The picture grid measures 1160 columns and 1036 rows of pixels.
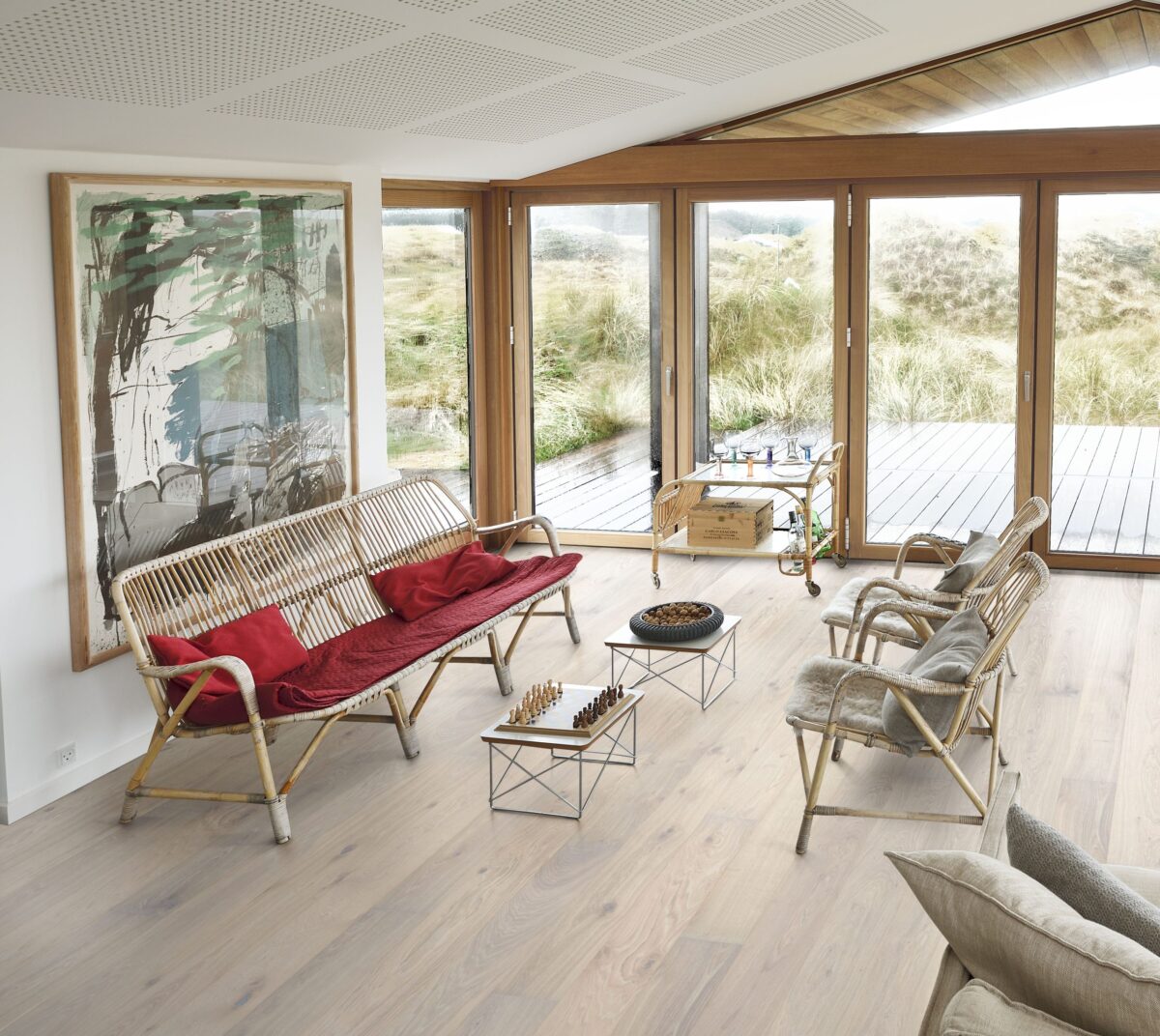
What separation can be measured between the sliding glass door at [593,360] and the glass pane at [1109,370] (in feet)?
7.14

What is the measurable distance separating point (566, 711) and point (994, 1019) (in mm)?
2504

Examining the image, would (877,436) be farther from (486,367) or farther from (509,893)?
(509,893)

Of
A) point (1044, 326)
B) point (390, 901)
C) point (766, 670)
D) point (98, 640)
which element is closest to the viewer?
point (390, 901)

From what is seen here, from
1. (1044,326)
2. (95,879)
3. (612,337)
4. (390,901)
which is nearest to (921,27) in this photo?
(1044,326)

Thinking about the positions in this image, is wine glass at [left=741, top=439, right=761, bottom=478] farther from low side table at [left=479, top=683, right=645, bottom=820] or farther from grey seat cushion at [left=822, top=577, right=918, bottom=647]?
low side table at [left=479, top=683, right=645, bottom=820]

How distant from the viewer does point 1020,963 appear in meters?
1.97

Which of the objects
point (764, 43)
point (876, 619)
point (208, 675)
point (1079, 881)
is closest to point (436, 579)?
point (208, 675)

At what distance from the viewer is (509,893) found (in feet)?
12.4

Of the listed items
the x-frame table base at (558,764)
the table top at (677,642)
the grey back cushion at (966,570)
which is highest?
the grey back cushion at (966,570)

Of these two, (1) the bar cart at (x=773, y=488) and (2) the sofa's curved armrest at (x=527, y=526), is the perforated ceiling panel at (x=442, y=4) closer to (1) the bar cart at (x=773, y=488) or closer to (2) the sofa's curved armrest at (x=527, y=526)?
(2) the sofa's curved armrest at (x=527, y=526)

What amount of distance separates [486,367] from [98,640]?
12.7 ft

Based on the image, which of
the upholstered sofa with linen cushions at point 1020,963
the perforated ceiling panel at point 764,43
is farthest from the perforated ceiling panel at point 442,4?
the upholstered sofa with linen cushions at point 1020,963

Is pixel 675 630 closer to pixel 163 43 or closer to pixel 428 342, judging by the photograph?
pixel 163 43

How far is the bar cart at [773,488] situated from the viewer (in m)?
7.05
